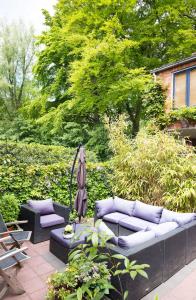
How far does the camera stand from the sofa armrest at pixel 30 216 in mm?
5043

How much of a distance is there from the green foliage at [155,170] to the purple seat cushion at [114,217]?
1.12 metres

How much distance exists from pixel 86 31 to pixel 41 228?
9.88 metres

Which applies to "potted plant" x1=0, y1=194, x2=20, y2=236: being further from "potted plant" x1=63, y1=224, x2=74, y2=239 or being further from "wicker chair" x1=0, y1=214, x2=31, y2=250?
"potted plant" x1=63, y1=224, x2=74, y2=239

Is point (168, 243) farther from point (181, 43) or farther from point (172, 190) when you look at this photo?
point (181, 43)

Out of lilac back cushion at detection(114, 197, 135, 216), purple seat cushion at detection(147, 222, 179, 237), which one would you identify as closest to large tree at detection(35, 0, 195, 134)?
lilac back cushion at detection(114, 197, 135, 216)

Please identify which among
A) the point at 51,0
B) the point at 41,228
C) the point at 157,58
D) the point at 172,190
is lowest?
the point at 41,228

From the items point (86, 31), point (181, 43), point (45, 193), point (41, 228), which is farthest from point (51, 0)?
point (41, 228)

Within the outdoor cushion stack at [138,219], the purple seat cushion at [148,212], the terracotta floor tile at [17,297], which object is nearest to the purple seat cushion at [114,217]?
the outdoor cushion stack at [138,219]

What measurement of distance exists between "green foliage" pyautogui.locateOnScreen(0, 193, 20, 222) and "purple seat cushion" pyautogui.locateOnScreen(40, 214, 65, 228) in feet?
2.27

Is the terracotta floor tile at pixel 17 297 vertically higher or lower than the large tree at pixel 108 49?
lower

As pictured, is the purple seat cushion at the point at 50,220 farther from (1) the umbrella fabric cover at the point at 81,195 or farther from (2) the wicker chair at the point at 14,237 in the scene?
(2) the wicker chair at the point at 14,237

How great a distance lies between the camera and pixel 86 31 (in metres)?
11.3

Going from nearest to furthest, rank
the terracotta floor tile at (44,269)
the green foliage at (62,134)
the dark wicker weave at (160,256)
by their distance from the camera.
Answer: the dark wicker weave at (160,256) < the terracotta floor tile at (44,269) < the green foliage at (62,134)

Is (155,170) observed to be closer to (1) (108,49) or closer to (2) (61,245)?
(2) (61,245)
